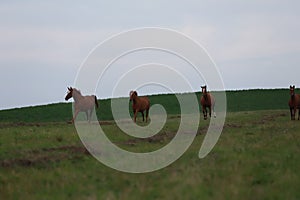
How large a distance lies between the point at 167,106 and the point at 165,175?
48.5m

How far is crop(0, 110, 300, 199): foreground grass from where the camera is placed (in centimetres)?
1049

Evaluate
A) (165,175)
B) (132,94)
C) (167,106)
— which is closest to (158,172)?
(165,175)

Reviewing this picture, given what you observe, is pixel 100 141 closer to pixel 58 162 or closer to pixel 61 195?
pixel 58 162

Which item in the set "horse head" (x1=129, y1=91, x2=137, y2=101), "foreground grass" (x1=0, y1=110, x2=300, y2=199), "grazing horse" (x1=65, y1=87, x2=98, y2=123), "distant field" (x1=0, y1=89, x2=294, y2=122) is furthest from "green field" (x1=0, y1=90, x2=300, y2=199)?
"distant field" (x1=0, y1=89, x2=294, y2=122)

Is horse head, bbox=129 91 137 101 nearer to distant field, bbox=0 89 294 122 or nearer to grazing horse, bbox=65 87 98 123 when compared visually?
grazing horse, bbox=65 87 98 123

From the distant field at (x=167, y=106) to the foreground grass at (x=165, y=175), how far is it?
32.4 metres

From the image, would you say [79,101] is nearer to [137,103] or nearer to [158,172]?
[137,103]

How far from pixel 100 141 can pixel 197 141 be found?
4136 millimetres

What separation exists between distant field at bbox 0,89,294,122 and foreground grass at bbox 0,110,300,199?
3242 cm

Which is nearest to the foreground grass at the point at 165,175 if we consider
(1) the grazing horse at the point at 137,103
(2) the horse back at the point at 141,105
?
(1) the grazing horse at the point at 137,103

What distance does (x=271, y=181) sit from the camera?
37.6 ft

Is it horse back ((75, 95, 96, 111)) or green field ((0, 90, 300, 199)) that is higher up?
horse back ((75, 95, 96, 111))

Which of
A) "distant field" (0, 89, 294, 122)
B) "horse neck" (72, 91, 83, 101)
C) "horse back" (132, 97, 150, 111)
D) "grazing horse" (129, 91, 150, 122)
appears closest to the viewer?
"horse neck" (72, 91, 83, 101)

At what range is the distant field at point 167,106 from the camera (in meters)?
52.4
